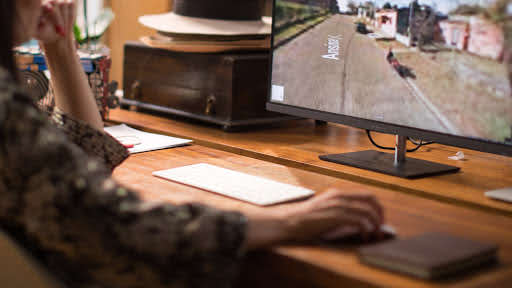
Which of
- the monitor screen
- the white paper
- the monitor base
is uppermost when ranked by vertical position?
the monitor screen

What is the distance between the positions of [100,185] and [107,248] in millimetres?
77

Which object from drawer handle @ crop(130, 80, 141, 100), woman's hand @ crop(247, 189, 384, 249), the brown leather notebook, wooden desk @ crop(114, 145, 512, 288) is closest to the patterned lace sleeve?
wooden desk @ crop(114, 145, 512, 288)

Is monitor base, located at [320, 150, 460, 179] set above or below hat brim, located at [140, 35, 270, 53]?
below

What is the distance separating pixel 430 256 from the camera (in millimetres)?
→ 818

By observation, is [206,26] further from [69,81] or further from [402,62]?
[402,62]

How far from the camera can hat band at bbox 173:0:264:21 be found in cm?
188

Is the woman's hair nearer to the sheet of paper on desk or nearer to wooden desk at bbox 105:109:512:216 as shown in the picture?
the sheet of paper on desk

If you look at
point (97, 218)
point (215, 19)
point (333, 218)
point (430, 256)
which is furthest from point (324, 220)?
point (215, 19)

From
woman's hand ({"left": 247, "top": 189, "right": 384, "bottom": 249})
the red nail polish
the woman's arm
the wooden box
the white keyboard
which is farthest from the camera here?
the wooden box

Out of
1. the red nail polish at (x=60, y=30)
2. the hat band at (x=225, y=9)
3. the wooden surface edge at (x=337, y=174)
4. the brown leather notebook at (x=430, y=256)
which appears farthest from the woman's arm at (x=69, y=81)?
the brown leather notebook at (x=430, y=256)

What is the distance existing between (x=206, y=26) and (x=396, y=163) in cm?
71

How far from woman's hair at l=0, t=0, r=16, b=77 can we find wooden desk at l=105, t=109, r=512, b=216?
0.73 metres

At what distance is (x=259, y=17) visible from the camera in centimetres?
192

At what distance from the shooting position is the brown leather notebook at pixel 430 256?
80cm
